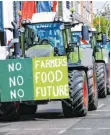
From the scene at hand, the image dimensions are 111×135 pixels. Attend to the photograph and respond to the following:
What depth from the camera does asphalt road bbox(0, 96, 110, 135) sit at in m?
12.4

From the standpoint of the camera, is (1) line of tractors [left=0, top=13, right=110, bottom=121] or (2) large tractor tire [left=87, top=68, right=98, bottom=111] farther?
(2) large tractor tire [left=87, top=68, right=98, bottom=111]

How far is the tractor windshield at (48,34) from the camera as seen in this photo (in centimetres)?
1644

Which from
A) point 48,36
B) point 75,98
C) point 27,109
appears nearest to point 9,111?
point 75,98

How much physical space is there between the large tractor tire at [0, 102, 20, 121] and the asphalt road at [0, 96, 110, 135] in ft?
0.71

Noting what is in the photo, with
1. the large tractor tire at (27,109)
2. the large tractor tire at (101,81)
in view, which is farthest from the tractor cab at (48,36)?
the large tractor tire at (101,81)

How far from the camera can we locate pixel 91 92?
55.3 feet

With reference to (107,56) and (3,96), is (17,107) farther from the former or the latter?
(107,56)

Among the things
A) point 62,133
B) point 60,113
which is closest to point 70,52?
point 60,113

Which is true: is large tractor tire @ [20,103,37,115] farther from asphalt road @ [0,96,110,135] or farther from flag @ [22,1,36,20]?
flag @ [22,1,36,20]

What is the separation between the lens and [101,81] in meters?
21.8

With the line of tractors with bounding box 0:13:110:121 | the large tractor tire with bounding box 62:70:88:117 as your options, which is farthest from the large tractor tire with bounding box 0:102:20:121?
the large tractor tire with bounding box 62:70:88:117

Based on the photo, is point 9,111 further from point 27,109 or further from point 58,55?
point 58,55

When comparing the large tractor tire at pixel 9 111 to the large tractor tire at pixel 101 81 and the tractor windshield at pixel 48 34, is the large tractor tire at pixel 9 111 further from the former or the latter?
the large tractor tire at pixel 101 81

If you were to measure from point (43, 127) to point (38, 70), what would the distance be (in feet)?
5.24
